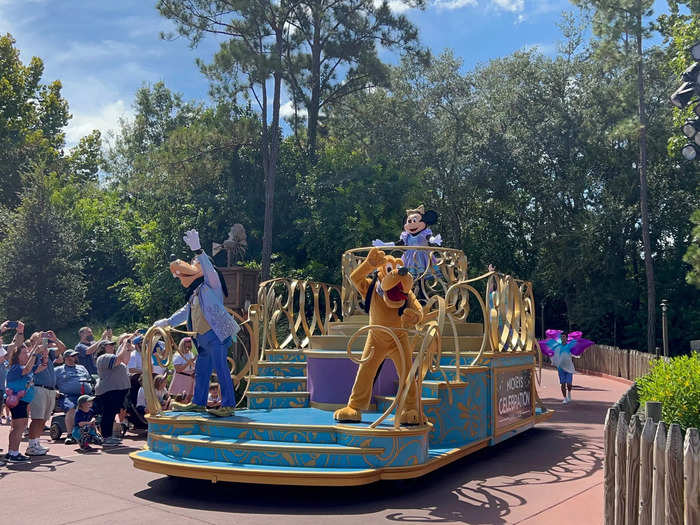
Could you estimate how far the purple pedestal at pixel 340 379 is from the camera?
8.19m

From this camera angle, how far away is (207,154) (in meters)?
24.0

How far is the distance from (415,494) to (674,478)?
3064mm

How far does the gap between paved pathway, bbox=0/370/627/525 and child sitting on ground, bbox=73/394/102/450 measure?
48cm

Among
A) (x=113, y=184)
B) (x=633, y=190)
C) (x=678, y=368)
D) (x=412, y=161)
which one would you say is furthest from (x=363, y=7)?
(x=113, y=184)

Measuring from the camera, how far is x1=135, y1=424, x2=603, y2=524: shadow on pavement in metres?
6.00

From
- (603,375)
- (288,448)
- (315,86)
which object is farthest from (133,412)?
(603,375)

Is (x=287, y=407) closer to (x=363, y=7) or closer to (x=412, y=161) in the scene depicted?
(x=363, y=7)

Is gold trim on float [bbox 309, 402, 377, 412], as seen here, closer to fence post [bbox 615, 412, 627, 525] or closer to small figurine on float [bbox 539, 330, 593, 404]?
fence post [bbox 615, 412, 627, 525]

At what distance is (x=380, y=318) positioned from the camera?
7.21m

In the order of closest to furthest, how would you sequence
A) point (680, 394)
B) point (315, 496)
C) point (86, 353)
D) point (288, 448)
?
point (680, 394) < point (288, 448) < point (315, 496) < point (86, 353)

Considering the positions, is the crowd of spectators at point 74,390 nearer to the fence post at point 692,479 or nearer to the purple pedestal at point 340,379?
the purple pedestal at point 340,379

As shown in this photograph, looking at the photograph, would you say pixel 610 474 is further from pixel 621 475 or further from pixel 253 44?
pixel 253 44

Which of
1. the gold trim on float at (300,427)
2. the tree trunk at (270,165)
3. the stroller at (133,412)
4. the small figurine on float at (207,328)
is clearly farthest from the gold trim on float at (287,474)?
the tree trunk at (270,165)

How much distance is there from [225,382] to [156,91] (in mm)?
39514
